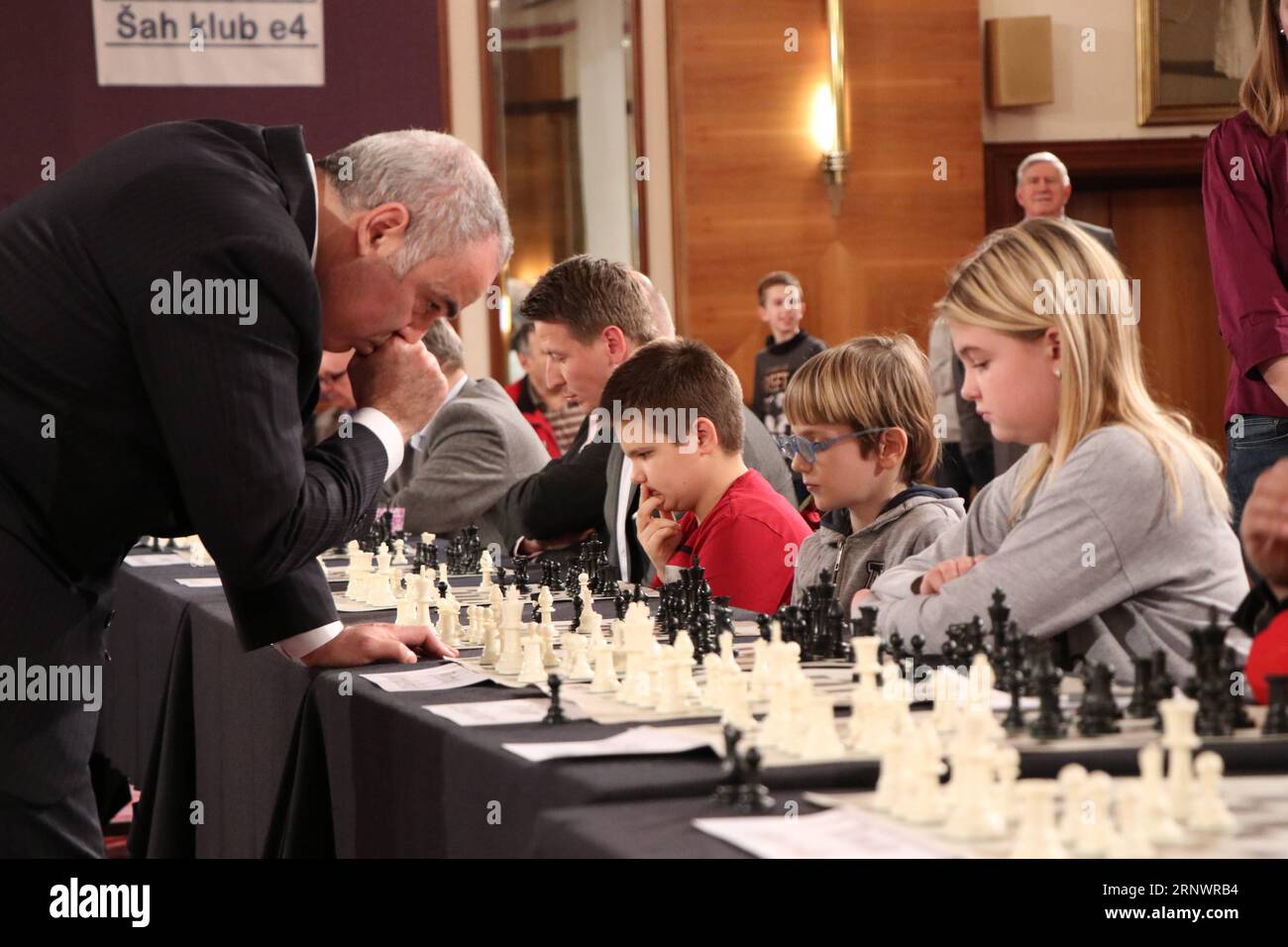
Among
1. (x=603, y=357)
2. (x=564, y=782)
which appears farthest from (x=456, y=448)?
(x=564, y=782)

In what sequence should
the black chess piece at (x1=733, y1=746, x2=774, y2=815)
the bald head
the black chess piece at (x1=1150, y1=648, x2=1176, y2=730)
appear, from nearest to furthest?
the black chess piece at (x1=733, y1=746, x2=774, y2=815), the black chess piece at (x1=1150, y1=648, x2=1176, y2=730), the bald head

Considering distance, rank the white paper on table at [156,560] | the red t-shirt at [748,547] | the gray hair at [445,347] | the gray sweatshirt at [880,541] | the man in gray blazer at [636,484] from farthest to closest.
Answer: the gray hair at [445,347], the white paper on table at [156,560], the man in gray blazer at [636,484], the red t-shirt at [748,547], the gray sweatshirt at [880,541]

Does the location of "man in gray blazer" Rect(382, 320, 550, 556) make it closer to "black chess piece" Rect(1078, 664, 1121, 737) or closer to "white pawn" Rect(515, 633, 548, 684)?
"white pawn" Rect(515, 633, 548, 684)

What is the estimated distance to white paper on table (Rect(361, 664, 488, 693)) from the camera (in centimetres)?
223

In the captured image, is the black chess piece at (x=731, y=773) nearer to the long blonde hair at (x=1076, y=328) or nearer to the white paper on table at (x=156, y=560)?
the long blonde hair at (x=1076, y=328)

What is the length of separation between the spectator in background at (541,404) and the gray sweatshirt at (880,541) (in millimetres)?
2626

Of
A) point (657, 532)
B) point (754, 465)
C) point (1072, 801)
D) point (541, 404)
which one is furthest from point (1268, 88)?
point (541, 404)

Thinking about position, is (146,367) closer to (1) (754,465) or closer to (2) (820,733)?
(2) (820,733)

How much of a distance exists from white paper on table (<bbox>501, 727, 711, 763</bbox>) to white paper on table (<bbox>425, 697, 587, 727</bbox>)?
0.49 ft

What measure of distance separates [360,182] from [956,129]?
8420 millimetres

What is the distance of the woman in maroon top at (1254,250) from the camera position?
9.80ft

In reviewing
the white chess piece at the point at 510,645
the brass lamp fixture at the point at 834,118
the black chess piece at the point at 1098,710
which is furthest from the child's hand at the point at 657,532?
the brass lamp fixture at the point at 834,118

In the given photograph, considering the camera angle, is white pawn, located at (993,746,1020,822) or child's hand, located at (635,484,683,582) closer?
white pawn, located at (993,746,1020,822)

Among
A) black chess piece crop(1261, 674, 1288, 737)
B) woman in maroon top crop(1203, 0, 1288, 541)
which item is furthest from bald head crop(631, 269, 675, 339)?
black chess piece crop(1261, 674, 1288, 737)
